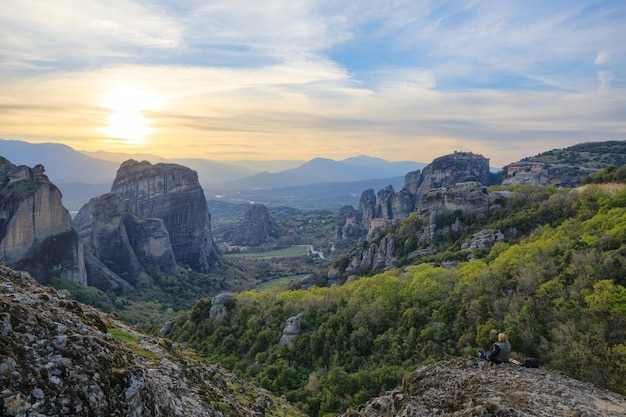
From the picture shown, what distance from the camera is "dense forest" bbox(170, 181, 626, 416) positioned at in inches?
762

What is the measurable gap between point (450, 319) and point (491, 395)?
54.1 ft

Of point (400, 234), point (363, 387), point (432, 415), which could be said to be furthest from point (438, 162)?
point (432, 415)

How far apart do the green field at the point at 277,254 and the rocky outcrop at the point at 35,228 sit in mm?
85403

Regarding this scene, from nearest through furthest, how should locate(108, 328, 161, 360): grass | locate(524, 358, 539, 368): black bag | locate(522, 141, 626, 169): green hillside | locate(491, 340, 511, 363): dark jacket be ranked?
1. locate(108, 328, 161, 360): grass
2. locate(491, 340, 511, 363): dark jacket
3. locate(524, 358, 539, 368): black bag
4. locate(522, 141, 626, 169): green hillside

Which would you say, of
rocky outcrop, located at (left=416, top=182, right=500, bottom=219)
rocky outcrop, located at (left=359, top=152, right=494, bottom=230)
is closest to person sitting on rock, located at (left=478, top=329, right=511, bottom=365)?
rocky outcrop, located at (left=416, top=182, right=500, bottom=219)

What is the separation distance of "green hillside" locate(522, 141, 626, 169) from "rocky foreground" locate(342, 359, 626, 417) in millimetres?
115392

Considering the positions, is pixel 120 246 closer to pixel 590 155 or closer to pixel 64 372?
pixel 64 372

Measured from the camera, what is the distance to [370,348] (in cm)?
3130

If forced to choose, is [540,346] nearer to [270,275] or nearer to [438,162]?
[270,275]

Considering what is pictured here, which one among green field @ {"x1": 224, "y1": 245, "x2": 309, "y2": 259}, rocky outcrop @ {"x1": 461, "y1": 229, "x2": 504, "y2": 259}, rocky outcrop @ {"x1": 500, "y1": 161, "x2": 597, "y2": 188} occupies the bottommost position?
green field @ {"x1": 224, "y1": 245, "x2": 309, "y2": 259}

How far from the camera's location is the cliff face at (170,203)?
124500 mm

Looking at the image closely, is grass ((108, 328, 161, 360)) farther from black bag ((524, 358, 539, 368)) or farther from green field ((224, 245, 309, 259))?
green field ((224, 245, 309, 259))

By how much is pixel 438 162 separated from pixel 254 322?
12489 cm

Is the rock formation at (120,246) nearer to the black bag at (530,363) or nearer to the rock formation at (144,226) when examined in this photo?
the rock formation at (144,226)
